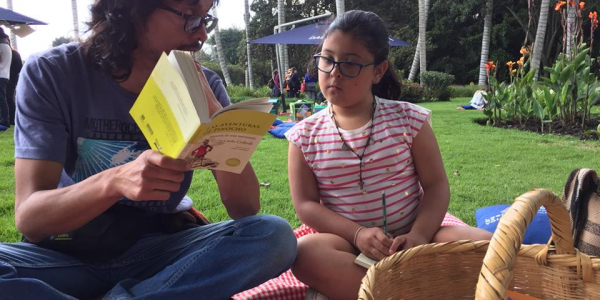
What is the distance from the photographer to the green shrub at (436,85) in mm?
14781

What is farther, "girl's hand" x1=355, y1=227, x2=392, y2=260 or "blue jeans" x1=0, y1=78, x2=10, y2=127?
"blue jeans" x1=0, y1=78, x2=10, y2=127

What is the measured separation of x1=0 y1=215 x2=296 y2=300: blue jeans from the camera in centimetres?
136

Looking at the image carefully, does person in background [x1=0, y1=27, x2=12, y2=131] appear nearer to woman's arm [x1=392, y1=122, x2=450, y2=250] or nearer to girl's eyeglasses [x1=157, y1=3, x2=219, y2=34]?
girl's eyeglasses [x1=157, y1=3, x2=219, y2=34]

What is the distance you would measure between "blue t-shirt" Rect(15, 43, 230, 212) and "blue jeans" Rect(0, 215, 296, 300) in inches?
7.4

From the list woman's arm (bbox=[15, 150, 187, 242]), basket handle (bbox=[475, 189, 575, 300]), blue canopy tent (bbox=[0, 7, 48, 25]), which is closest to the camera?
basket handle (bbox=[475, 189, 575, 300])

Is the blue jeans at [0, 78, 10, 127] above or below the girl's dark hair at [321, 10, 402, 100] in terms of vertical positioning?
below

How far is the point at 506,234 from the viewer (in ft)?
3.25

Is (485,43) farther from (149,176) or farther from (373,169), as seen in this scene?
(149,176)

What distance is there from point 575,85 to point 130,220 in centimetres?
573

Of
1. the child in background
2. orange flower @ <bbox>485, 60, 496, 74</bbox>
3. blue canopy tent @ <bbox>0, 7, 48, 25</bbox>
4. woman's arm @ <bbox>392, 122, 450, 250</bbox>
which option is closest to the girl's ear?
the child in background

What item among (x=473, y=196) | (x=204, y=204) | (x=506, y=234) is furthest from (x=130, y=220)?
(x=473, y=196)

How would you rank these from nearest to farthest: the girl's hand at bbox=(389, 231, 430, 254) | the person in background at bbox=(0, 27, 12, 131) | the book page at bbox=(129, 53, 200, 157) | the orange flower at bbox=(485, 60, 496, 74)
→ the book page at bbox=(129, 53, 200, 157)
the girl's hand at bbox=(389, 231, 430, 254)
the orange flower at bbox=(485, 60, 496, 74)
the person in background at bbox=(0, 27, 12, 131)

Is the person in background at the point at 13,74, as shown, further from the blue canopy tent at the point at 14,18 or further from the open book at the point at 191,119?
the open book at the point at 191,119

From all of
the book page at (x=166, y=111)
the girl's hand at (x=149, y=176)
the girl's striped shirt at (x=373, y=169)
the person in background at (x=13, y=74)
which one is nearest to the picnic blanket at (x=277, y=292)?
the girl's striped shirt at (x=373, y=169)
